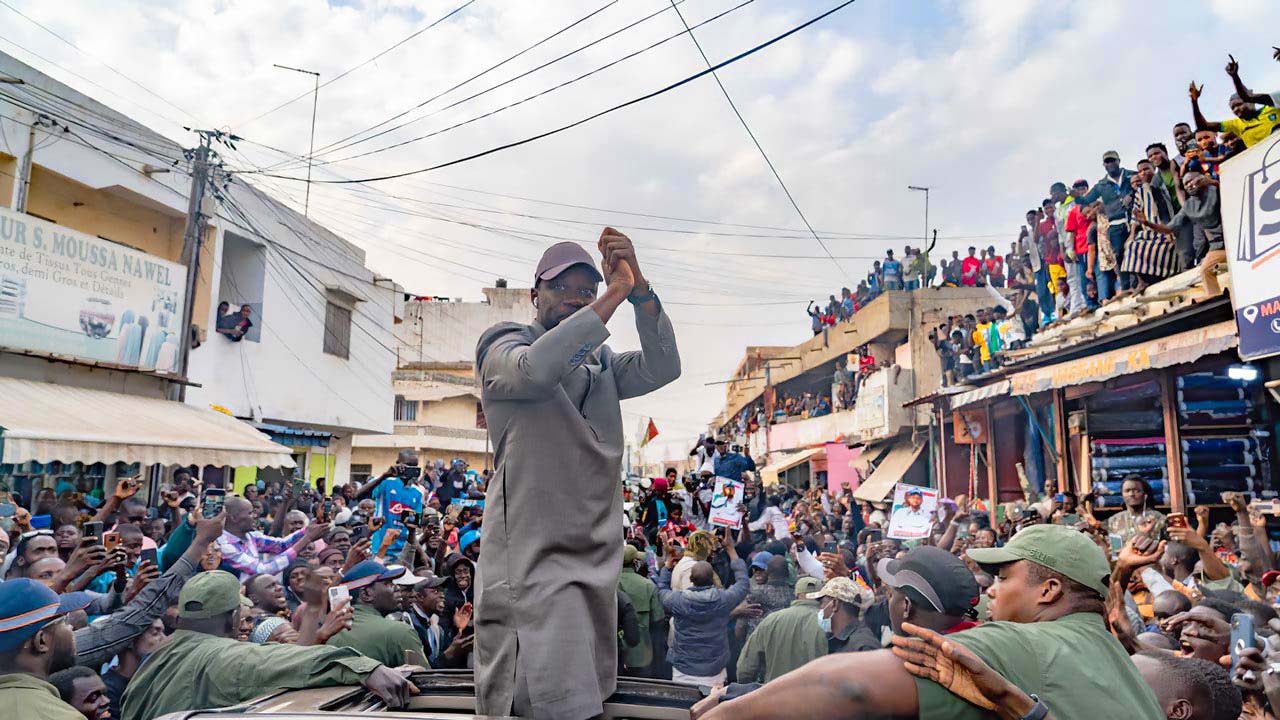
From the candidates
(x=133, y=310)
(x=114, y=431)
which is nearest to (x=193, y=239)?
(x=133, y=310)

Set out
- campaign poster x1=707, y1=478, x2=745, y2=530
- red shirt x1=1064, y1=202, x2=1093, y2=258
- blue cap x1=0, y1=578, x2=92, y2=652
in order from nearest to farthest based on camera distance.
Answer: blue cap x1=0, y1=578, x2=92, y2=652
campaign poster x1=707, y1=478, x2=745, y2=530
red shirt x1=1064, y1=202, x2=1093, y2=258

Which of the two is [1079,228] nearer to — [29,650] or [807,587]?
[807,587]

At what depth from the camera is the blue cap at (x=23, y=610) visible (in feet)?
9.02

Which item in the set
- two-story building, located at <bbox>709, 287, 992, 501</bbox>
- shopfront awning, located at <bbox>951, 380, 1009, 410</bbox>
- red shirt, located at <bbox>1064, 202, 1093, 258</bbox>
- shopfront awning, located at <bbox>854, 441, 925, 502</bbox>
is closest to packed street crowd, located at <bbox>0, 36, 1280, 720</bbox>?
red shirt, located at <bbox>1064, 202, 1093, 258</bbox>

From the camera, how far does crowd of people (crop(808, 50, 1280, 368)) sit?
831cm

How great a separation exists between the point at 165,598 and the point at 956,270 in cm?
2105

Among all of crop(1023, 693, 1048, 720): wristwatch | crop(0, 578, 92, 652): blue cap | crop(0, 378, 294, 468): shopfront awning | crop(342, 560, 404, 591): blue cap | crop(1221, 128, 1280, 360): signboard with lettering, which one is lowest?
crop(342, 560, 404, 591): blue cap

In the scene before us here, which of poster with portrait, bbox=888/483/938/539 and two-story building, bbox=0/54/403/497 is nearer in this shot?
poster with portrait, bbox=888/483/938/539

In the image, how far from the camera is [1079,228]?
37.4 ft

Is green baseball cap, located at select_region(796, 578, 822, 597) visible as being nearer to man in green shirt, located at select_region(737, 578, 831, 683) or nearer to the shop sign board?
man in green shirt, located at select_region(737, 578, 831, 683)

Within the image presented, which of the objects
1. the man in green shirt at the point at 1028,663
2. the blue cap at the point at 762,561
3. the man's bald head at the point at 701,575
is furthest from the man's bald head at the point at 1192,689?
the blue cap at the point at 762,561

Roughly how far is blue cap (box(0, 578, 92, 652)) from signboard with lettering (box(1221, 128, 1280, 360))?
26.4ft

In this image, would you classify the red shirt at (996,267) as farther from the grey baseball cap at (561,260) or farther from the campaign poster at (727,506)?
the grey baseball cap at (561,260)

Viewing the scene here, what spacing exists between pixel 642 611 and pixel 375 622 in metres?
2.18
